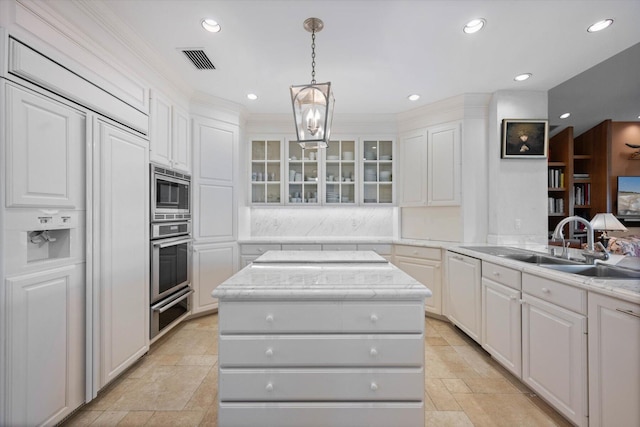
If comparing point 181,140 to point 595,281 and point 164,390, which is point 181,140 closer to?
point 164,390

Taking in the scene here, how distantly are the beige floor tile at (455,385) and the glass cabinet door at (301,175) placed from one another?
2693mm

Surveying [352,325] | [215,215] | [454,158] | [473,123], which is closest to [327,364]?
[352,325]

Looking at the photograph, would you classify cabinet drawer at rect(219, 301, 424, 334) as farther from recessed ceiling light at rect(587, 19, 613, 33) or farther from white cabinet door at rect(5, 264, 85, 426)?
recessed ceiling light at rect(587, 19, 613, 33)

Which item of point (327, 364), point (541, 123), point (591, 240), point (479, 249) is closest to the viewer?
point (327, 364)

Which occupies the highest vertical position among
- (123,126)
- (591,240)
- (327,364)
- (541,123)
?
(541,123)

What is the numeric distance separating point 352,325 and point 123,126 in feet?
7.36

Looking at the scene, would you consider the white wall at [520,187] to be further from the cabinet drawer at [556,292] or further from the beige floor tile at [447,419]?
the beige floor tile at [447,419]

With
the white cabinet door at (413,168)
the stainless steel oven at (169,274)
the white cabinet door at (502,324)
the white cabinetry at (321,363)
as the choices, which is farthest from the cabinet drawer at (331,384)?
the white cabinet door at (413,168)

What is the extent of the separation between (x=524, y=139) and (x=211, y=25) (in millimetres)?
3406

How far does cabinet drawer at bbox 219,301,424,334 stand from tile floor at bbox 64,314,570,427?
35.2 inches

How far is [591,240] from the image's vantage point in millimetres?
2113

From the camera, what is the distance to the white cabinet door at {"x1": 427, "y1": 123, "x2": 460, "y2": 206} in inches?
135

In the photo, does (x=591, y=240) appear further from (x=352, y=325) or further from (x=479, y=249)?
(x=352, y=325)

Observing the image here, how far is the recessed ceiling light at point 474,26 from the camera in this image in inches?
80.3
